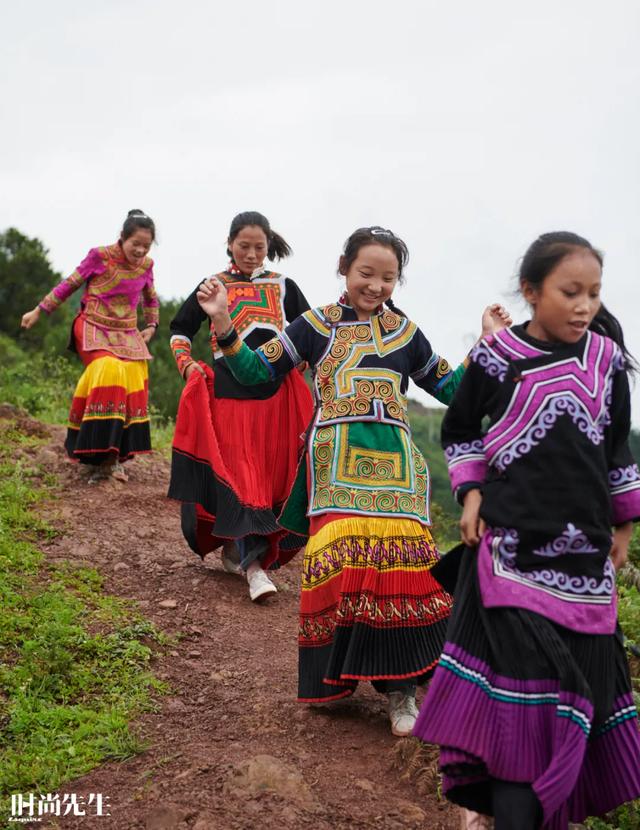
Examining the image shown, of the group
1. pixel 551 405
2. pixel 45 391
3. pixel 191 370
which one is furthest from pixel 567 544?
pixel 45 391

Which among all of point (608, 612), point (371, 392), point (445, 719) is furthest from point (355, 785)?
point (371, 392)

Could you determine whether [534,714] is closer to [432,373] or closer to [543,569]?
[543,569]

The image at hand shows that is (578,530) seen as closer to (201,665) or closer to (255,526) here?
(201,665)

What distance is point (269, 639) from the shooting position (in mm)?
5484

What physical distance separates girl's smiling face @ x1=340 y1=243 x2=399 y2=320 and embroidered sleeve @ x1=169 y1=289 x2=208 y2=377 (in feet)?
6.19

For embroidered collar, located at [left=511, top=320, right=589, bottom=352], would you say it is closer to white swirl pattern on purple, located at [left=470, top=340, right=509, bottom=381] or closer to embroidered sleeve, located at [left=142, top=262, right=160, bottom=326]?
white swirl pattern on purple, located at [left=470, top=340, right=509, bottom=381]

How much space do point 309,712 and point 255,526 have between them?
1.65 m

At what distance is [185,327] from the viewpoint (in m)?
6.23

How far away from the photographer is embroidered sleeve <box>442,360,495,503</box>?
3.19 metres

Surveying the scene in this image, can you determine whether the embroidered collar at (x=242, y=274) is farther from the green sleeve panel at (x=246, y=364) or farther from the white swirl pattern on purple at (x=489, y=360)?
the white swirl pattern on purple at (x=489, y=360)

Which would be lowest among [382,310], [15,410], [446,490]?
[446,490]

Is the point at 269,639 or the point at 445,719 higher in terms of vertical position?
the point at 445,719

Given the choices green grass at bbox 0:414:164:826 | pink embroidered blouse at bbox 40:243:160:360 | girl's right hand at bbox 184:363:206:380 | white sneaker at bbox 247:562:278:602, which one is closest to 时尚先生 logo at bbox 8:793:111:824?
green grass at bbox 0:414:164:826

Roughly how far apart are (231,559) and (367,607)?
2585 mm
